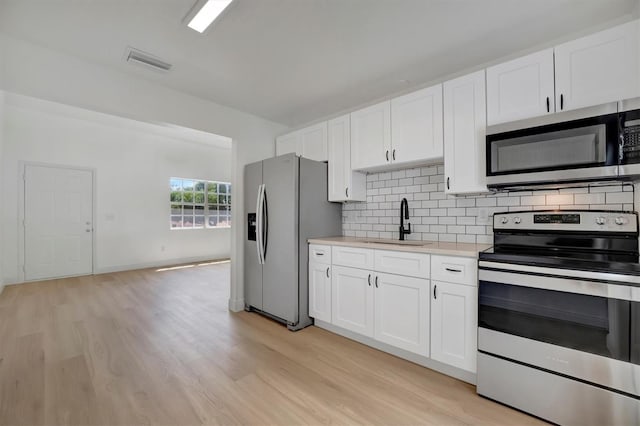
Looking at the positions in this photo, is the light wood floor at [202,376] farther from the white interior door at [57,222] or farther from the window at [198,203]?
the window at [198,203]

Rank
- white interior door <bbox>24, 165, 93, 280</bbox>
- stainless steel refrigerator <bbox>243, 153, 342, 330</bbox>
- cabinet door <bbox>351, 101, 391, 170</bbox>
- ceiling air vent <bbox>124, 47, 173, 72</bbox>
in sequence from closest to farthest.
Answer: ceiling air vent <bbox>124, 47, 173, 72</bbox>
cabinet door <bbox>351, 101, 391, 170</bbox>
stainless steel refrigerator <bbox>243, 153, 342, 330</bbox>
white interior door <bbox>24, 165, 93, 280</bbox>

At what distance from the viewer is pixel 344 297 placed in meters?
2.75

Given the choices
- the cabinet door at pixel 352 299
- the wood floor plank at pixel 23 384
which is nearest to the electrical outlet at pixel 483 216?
the cabinet door at pixel 352 299

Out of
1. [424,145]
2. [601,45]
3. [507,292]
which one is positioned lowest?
[507,292]

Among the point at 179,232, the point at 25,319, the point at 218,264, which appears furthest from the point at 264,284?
the point at 179,232

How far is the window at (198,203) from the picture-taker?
265 inches

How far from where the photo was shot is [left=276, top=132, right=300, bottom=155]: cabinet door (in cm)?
368

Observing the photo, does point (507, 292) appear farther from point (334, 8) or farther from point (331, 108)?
point (331, 108)

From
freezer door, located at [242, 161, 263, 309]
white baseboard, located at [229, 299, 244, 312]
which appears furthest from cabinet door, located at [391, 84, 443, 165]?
white baseboard, located at [229, 299, 244, 312]

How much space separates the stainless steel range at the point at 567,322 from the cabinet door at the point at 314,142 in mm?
2094

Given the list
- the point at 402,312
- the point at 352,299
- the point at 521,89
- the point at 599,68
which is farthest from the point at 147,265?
the point at 599,68

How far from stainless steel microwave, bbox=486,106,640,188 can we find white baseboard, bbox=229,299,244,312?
119 inches

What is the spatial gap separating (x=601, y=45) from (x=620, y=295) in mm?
1549

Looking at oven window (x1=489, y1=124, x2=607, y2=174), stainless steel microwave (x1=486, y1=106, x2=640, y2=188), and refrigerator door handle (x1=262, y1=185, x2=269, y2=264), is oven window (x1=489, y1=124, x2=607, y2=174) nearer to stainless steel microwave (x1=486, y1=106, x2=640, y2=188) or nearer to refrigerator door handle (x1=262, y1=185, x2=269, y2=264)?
stainless steel microwave (x1=486, y1=106, x2=640, y2=188)
